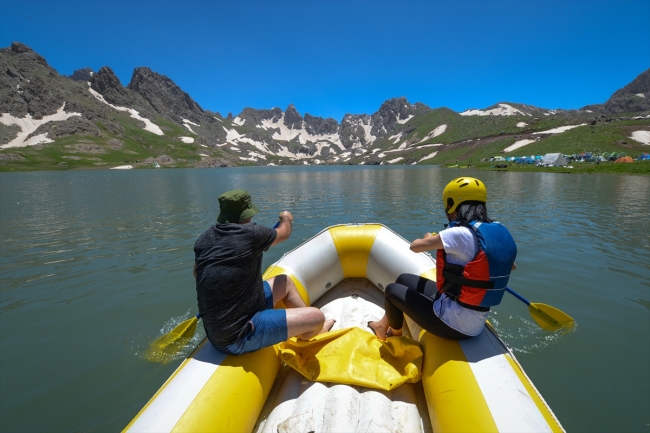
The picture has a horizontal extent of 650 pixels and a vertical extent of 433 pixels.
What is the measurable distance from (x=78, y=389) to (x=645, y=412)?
29.7 feet

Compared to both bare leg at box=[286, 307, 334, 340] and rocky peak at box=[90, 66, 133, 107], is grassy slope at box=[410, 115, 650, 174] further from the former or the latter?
rocky peak at box=[90, 66, 133, 107]

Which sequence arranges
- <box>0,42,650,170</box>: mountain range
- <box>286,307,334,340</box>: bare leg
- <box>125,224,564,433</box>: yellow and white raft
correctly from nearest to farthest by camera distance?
<box>125,224,564,433</box>: yellow and white raft, <box>286,307,334,340</box>: bare leg, <box>0,42,650,170</box>: mountain range

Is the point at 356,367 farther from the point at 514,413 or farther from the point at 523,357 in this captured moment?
the point at 523,357

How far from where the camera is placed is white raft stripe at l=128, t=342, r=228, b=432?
2.71 meters

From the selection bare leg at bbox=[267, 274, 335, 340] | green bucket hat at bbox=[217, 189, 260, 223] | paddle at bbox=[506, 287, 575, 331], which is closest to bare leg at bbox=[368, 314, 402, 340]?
bare leg at bbox=[267, 274, 335, 340]

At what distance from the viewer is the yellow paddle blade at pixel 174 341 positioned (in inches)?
217

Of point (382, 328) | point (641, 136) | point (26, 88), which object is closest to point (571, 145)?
point (641, 136)

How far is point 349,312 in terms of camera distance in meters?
6.09

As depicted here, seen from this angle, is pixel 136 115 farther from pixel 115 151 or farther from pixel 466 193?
pixel 466 193

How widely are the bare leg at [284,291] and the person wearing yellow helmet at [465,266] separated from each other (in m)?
1.98

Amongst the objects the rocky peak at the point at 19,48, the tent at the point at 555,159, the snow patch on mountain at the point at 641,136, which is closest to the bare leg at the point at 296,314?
the tent at the point at 555,159

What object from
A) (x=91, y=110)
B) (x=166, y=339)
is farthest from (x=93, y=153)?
(x=166, y=339)

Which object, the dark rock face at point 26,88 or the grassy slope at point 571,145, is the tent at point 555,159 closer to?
the grassy slope at point 571,145

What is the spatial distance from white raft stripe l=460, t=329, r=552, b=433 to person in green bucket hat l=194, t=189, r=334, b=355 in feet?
7.01
